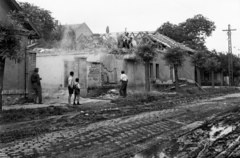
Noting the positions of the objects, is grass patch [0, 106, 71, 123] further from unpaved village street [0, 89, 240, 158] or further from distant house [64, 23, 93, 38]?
Result: distant house [64, 23, 93, 38]

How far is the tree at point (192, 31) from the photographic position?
47.0m

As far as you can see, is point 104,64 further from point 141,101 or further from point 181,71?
point 181,71

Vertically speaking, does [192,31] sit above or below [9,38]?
above

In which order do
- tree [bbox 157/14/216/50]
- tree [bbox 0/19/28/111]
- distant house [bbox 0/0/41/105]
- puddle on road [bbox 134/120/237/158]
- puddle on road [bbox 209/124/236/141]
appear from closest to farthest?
puddle on road [bbox 134/120/237/158], puddle on road [bbox 209/124/236/141], tree [bbox 0/19/28/111], distant house [bbox 0/0/41/105], tree [bbox 157/14/216/50]

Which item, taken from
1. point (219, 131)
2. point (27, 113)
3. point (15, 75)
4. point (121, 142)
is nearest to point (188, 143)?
point (121, 142)

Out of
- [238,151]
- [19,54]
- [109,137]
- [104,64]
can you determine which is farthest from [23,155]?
[104,64]

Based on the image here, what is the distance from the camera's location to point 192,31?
47.5m

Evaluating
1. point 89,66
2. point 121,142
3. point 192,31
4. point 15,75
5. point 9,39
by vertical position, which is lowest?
point 121,142

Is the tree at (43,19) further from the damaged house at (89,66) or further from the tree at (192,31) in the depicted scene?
the tree at (192,31)

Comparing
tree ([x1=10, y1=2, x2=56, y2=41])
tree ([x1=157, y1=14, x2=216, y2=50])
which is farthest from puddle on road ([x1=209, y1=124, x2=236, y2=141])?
tree ([x1=157, y1=14, x2=216, y2=50])

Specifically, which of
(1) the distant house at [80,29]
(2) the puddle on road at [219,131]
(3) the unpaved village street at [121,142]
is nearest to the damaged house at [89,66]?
(3) the unpaved village street at [121,142]

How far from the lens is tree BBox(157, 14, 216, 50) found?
4700cm

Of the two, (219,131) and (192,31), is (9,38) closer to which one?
(219,131)

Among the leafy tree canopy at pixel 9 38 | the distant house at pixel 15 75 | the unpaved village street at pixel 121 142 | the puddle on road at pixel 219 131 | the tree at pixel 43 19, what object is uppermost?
the tree at pixel 43 19
